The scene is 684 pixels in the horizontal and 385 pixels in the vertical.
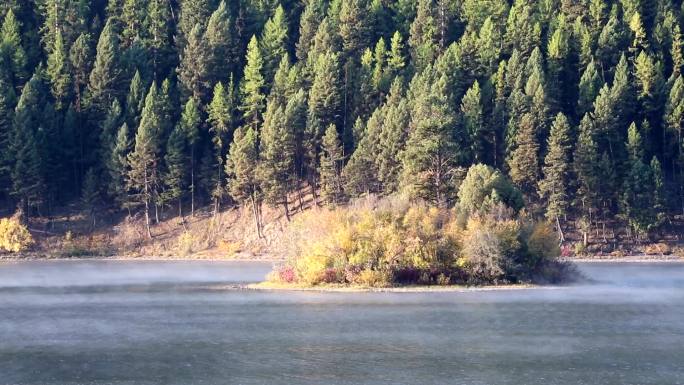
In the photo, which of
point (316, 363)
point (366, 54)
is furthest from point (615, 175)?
point (316, 363)

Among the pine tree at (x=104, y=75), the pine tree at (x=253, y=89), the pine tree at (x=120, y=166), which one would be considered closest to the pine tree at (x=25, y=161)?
the pine tree at (x=120, y=166)

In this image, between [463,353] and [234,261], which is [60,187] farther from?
[463,353]

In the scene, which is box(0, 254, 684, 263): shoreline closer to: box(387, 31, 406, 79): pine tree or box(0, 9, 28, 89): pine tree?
box(0, 9, 28, 89): pine tree

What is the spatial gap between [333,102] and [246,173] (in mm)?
15999

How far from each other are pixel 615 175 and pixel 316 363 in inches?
3145

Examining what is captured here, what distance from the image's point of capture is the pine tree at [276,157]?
128m

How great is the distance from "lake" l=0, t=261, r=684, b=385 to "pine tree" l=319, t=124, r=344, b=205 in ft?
126

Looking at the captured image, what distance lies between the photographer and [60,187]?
468 ft

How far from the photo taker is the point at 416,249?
83562mm

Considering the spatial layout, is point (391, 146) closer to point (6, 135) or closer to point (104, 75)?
point (104, 75)

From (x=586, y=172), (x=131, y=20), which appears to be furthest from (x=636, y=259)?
(x=131, y=20)

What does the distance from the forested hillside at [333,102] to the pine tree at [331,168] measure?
0.90ft

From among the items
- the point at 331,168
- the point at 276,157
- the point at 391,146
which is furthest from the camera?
the point at 276,157

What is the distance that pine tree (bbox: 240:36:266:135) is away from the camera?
460 feet
